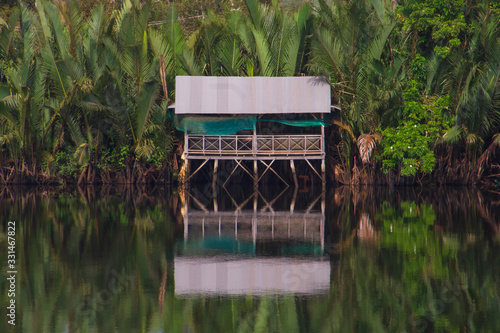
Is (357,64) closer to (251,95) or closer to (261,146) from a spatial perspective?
(251,95)

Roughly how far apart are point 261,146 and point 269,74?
270 centimetres

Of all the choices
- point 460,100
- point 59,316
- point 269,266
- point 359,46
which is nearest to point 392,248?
point 269,266

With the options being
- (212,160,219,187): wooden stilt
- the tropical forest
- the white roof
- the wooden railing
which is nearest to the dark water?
the white roof

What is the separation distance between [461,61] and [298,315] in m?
16.6

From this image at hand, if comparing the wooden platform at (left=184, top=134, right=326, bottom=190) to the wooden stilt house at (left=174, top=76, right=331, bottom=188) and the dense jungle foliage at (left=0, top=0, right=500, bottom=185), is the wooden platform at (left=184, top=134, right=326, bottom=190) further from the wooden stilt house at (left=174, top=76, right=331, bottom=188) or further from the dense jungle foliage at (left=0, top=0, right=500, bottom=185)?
the dense jungle foliage at (left=0, top=0, right=500, bottom=185)

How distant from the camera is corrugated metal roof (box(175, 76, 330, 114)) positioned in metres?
24.0

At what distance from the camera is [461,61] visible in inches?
893

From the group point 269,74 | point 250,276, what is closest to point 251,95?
point 269,74

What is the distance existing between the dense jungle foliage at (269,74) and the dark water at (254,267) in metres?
4.90

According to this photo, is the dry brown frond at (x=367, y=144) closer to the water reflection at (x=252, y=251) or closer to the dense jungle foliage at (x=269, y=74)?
the dense jungle foliage at (x=269, y=74)

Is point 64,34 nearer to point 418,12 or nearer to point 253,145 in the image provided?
point 253,145

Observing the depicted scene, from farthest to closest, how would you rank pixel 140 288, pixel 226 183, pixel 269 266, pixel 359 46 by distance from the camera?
pixel 226 183, pixel 359 46, pixel 269 266, pixel 140 288

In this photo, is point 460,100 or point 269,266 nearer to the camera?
point 269,266

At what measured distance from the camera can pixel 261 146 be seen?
80.9 feet
